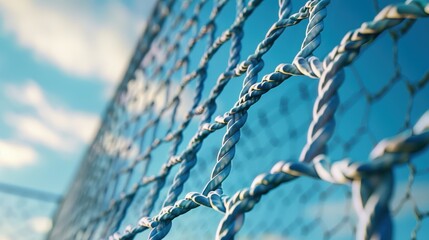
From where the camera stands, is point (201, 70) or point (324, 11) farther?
point (201, 70)

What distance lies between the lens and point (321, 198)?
6.18ft

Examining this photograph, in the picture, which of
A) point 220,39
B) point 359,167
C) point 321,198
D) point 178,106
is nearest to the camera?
point 359,167

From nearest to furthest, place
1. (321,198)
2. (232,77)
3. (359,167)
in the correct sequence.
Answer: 1. (359,167)
2. (232,77)
3. (321,198)

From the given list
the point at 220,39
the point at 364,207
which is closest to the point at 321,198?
the point at 220,39

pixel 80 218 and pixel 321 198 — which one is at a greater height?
pixel 80 218

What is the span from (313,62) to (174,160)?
0.37 meters

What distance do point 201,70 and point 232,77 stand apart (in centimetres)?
21

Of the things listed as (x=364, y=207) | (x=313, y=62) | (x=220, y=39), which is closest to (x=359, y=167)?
(x=364, y=207)

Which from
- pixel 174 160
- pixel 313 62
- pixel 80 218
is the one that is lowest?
pixel 313 62

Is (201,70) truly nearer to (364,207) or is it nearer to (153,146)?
(153,146)

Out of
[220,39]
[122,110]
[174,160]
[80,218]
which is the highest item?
[122,110]

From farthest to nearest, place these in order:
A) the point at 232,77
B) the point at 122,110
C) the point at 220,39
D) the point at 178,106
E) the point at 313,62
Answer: the point at 122,110 → the point at 178,106 → the point at 220,39 → the point at 232,77 → the point at 313,62

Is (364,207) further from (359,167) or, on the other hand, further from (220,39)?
(220,39)

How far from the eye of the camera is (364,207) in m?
0.22
